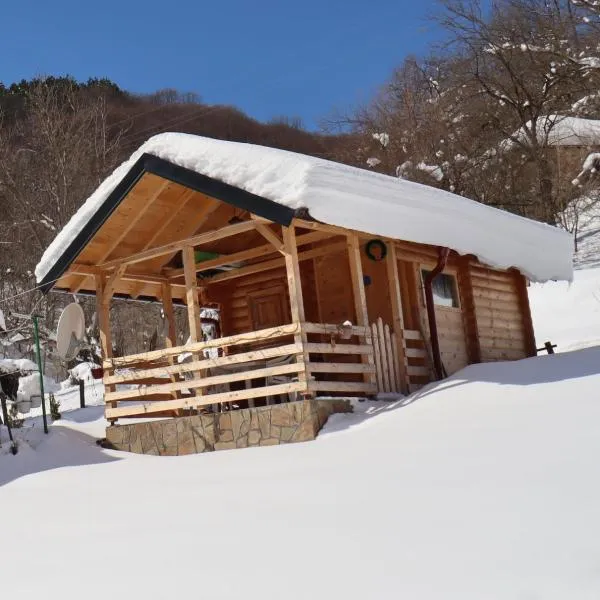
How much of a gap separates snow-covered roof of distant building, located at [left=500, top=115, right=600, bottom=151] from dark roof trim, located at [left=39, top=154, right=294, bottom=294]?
23.4 metres

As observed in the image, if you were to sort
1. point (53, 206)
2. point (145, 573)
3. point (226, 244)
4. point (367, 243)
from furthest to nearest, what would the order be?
point (53, 206), point (226, 244), point (367, 243), point (145, 573)

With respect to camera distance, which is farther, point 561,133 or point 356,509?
point 561,133

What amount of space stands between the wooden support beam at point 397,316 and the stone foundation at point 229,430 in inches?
68.9

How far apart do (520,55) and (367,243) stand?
2223 cm

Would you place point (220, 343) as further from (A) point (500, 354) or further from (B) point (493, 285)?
Answer: (B) point (493, 285)

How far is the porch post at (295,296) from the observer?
439 inches

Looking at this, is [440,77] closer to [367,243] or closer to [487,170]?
[487,170]

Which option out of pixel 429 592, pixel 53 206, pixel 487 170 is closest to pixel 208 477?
pixel 429 592

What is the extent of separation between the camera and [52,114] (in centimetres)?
3200

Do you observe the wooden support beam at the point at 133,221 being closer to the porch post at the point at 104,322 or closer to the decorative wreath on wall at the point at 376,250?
the porch post at the point at 104,322

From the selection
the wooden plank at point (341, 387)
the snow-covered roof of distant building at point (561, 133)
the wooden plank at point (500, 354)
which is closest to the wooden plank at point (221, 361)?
the wooden plank at point (341, 387)

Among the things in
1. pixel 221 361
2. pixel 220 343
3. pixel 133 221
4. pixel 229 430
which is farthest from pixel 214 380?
pixel 133 221

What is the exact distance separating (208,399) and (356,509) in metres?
5.88

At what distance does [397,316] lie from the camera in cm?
1315
